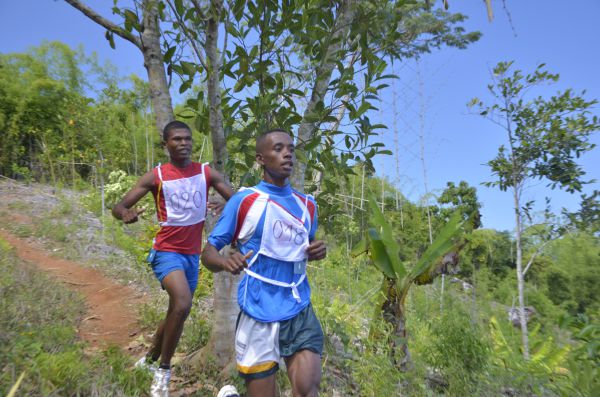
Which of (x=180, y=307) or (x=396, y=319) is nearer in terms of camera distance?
(x=180, y=307)

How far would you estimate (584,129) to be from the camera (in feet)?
18.0

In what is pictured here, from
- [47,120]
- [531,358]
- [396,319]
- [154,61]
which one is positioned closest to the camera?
[154,61]

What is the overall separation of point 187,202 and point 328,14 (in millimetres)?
1627

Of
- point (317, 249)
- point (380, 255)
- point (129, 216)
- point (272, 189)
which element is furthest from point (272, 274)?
point (380, 255)

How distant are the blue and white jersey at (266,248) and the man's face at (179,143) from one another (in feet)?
2.88

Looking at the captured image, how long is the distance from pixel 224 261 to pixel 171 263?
3.30 feet

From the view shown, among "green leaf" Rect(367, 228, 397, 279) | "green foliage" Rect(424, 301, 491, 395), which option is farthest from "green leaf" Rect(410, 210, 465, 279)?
"green foliage" Rect(424, 301, 491, 395)

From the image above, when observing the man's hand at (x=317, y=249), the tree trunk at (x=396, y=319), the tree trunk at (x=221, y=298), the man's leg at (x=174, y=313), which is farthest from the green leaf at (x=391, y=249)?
the man's leg at (x=174, y=313)

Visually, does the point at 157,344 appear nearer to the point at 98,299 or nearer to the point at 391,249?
the point at 391,249

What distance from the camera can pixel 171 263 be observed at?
2.75 metres

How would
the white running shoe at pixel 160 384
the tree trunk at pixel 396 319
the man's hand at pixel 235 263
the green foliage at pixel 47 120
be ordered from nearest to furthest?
the man's hand at pixel 235 263
the white running shoe at pixel 160 384
the tree trunk at pixel 396 319
the green foliage at pixel 47 120

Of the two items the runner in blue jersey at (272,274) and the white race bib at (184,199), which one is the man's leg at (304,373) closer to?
the runner in blue jersey at (272,274)

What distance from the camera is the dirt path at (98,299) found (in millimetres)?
4117

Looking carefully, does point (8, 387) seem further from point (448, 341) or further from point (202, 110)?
point (448, 341)
